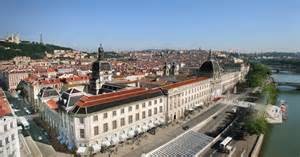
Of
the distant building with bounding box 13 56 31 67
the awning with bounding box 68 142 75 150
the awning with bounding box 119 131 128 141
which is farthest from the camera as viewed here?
the distant building with bounding box 13 56 31 67

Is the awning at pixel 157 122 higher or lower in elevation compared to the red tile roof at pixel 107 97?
Answer: lower

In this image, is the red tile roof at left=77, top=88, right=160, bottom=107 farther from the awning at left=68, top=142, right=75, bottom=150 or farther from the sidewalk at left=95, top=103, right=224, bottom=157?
the sidewalk at left=95, top=103, right=224, bottom=157

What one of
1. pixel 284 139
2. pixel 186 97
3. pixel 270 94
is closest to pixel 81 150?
pixel 186 97

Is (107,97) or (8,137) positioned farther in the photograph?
(107,97)

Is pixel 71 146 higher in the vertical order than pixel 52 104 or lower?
lower

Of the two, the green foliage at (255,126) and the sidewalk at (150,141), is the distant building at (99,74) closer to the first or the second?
the sidewalk at (150,141)

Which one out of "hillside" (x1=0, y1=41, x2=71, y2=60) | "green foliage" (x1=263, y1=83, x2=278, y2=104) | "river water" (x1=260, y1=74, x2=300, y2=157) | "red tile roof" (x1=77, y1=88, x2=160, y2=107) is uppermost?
"hillside" (x1=0, y1=41, x2=71, y2=60)

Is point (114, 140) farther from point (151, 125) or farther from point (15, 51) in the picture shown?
point (15, 51)

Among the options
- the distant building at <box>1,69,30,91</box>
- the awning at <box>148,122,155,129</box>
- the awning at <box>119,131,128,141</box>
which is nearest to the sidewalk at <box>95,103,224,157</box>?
the awning at <box>119,131,128,141</box>

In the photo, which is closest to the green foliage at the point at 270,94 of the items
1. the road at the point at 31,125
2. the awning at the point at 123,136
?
the awning at the point at 123,136

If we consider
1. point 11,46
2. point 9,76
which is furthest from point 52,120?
point 11,46

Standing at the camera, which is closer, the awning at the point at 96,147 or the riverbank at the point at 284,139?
the awning at the point at 96,147
